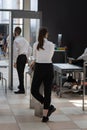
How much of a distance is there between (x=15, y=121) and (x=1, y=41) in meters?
15.5

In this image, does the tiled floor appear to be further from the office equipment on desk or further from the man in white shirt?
the office equipment on desk

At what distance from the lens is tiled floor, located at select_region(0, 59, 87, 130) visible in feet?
19.5

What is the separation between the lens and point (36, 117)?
6.55 metres

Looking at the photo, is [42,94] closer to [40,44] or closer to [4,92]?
[40,44]

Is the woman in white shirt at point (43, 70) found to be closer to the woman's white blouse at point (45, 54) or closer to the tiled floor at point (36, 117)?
the woman's white blouse at point (45, 54)

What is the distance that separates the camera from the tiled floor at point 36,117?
5.94 metres

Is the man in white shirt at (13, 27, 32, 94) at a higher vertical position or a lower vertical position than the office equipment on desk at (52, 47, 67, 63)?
higher

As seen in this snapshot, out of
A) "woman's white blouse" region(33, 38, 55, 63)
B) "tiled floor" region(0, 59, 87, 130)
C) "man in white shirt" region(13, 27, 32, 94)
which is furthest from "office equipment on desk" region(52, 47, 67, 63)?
"woman's white blouse" region(33, 38, 55, 63)

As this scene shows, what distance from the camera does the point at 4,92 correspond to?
30.6 feet

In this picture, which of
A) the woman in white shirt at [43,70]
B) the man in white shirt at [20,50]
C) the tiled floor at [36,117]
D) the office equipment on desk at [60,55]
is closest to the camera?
the tiled floor at [36,117]

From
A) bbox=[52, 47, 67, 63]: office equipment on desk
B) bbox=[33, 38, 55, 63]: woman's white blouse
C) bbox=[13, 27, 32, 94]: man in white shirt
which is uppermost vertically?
bbox=[33, 38, 55, 63]: woman's white blouse

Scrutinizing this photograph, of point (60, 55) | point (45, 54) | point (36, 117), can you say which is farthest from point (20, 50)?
point (60, 55)

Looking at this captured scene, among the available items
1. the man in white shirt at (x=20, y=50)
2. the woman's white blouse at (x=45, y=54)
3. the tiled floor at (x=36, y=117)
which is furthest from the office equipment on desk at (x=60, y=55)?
the woman's white blouse at (x=45, y=54)

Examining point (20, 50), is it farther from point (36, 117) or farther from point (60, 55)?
point (60, 55)
